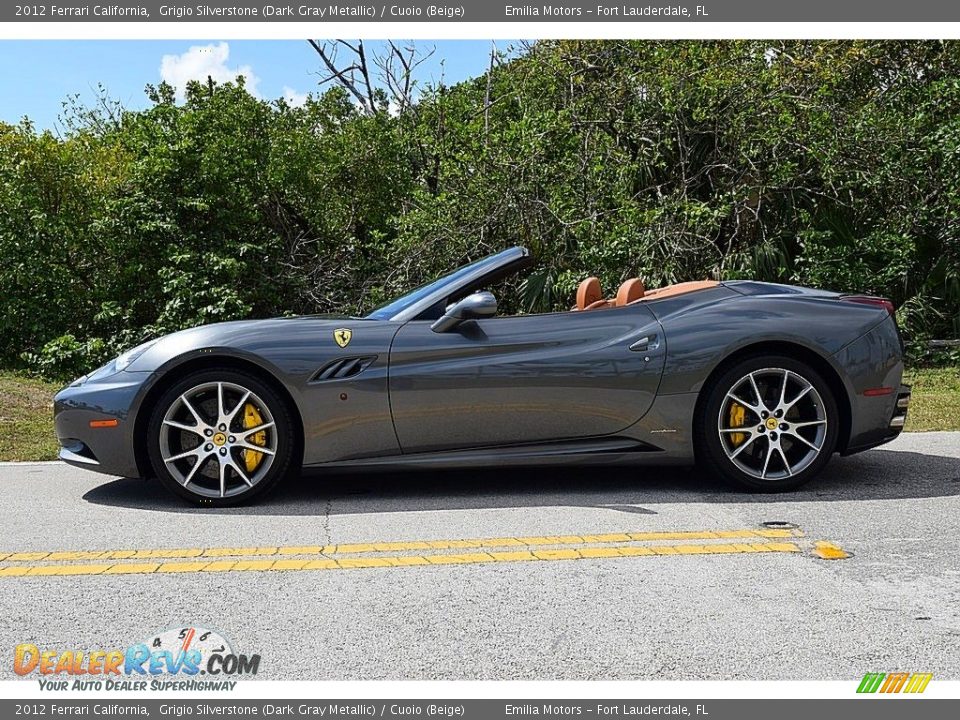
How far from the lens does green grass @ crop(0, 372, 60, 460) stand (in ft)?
24.8

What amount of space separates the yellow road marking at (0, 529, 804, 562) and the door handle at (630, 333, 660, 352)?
1.17 metres

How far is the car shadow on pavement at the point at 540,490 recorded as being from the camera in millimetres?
5582

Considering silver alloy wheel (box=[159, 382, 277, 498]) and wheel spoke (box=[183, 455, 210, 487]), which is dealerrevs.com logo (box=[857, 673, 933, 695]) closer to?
silver alloy wheel (box=[159, 382, 277, 498])

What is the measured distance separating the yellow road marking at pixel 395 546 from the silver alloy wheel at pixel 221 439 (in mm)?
841

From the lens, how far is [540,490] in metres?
5.92

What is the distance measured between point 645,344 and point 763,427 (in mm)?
793

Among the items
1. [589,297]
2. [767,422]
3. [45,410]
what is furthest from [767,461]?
[45,410]

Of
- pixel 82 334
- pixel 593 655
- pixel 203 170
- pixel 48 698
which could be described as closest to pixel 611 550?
pixel 593 655

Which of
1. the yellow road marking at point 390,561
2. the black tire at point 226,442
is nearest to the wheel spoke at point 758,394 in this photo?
the yellow road marking at point 390,561

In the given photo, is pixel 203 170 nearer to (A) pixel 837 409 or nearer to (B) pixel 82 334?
(B) pixel 82 334

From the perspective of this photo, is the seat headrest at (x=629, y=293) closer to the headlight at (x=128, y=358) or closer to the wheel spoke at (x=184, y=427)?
the wheel spoke at (x=184, y=427)

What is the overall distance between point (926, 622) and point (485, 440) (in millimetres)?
2511

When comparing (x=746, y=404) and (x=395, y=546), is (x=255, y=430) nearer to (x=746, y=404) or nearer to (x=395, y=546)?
(x=395, y=546)

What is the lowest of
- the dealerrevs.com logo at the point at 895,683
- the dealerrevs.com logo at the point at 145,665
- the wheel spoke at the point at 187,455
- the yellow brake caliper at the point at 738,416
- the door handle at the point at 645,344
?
the dealerrevs.com logo at the point at 895,683
